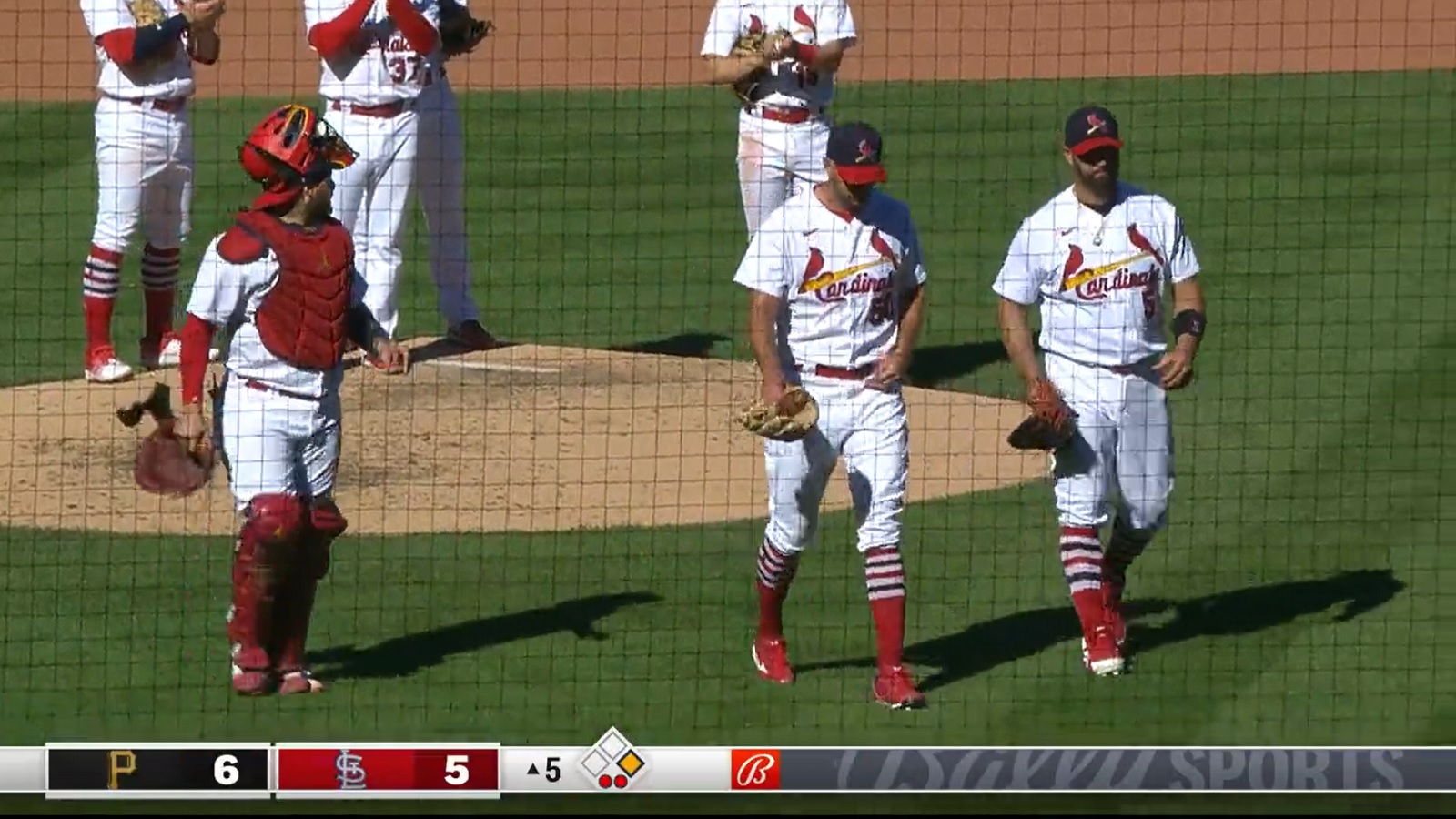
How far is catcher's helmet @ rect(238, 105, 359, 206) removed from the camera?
9.15 metres

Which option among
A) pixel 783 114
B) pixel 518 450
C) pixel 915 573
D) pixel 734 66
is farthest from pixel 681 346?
pixel 915 573

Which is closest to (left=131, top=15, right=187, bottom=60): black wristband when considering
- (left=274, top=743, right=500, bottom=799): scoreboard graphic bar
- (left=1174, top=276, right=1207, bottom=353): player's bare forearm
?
(left=1174, top=276, right=1207, bottom=353): player's bare forearm

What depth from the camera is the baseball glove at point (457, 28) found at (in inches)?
516

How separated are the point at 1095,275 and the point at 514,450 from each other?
3.10 meters

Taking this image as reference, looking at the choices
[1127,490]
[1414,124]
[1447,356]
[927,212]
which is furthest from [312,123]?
[1414,124]

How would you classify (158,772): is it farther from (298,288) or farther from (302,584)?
(298,288)

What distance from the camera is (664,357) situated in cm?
1345

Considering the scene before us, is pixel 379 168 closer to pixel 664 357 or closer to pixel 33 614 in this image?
pixel 664 357

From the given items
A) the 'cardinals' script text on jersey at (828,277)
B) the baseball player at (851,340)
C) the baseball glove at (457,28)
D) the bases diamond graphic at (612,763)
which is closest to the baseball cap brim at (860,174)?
the baseball player at (851,340)

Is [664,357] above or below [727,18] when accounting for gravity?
below

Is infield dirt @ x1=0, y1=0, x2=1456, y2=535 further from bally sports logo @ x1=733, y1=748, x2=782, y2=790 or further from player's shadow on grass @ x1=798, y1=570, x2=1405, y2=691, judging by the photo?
bally sports logo @ x1=733, y1=748, x2=782, y2=790

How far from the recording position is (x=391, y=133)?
518 inches

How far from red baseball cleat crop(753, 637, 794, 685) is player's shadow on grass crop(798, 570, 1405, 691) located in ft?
0.37

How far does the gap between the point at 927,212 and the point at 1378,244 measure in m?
2.35
